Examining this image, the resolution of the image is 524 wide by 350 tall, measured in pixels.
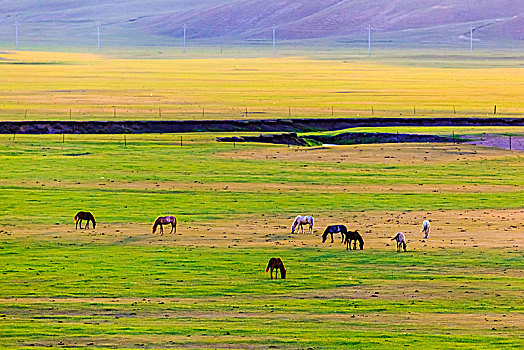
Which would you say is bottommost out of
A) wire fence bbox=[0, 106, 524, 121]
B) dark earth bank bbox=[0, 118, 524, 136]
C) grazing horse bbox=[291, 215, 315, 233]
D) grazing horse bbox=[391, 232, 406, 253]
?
grazing horse bbox=[391, 232, 406, 253]

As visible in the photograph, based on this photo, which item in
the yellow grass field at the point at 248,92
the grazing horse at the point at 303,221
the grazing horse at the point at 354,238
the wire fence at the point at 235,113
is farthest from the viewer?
the yellow grass field at the point at 248,92

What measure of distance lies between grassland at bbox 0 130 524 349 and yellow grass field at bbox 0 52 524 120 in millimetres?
22265

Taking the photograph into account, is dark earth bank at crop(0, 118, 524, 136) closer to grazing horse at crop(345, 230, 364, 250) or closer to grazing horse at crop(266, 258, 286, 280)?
grazing horse at crop(345, 230, 364, 250)

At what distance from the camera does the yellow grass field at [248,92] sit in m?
71.6

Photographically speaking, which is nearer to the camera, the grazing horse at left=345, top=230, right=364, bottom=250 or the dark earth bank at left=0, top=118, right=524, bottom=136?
the grazing horse at left=345, top=230, right=364, bottom=250

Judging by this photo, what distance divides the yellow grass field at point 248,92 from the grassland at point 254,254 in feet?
73.0

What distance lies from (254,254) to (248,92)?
2604 inches

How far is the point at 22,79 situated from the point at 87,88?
16092 millimetres

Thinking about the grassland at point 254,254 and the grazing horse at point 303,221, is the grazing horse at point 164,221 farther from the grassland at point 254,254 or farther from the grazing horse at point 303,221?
the grazing horse at point 303,221

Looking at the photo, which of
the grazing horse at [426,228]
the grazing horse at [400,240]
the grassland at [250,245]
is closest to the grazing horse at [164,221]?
the grassland at [250,245]

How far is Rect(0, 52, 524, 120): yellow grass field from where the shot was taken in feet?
235

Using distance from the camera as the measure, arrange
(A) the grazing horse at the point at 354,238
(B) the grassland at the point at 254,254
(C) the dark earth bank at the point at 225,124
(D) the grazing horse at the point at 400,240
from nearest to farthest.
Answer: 1. (B) the grassland at the point at 254,254
2. (D) the grazing horse at the point at 400,240
3. (A) the grazing horse at the point at 354,238
4. (C) the dark earth bank at the point at 225,124

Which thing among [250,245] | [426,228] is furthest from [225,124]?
[250,245]

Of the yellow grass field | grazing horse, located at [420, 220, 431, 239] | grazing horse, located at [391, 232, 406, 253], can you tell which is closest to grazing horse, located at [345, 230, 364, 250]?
grazing horse, located at [391, 232, 406, 253]
